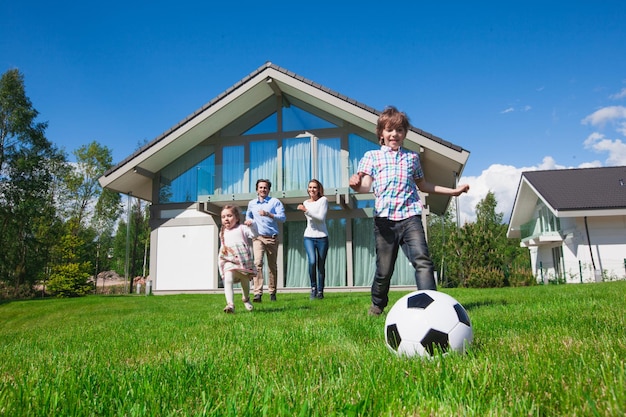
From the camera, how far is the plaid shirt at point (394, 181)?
4.39 meters

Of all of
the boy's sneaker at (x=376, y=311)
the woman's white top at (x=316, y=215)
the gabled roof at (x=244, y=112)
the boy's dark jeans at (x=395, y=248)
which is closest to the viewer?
the boy's dark jeans at (x=395, y=248)

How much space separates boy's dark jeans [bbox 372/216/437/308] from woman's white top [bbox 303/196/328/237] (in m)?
3.44

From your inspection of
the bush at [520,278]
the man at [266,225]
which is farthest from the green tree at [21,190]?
the bush at [520,278]

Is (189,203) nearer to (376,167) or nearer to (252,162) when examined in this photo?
(252,162)

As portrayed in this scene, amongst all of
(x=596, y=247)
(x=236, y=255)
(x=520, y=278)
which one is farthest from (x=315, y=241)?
(x=596, y=247)

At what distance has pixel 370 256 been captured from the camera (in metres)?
15.4

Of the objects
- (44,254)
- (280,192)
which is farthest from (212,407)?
(44,254)

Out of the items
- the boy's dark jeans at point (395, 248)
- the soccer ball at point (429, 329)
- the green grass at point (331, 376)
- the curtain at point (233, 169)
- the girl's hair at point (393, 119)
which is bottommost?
the green grass at point (331, 376)

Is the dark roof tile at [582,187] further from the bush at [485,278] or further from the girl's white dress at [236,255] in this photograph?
the girl's white dress at [236,255]

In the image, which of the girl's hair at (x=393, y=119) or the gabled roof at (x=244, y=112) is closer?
the girl's hair at (x=393, y=119)

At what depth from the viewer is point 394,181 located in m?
4.45

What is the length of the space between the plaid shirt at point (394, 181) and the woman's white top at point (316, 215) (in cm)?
341

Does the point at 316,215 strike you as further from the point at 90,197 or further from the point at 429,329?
the point at 90,197

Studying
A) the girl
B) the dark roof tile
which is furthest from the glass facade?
the dark roof tile
